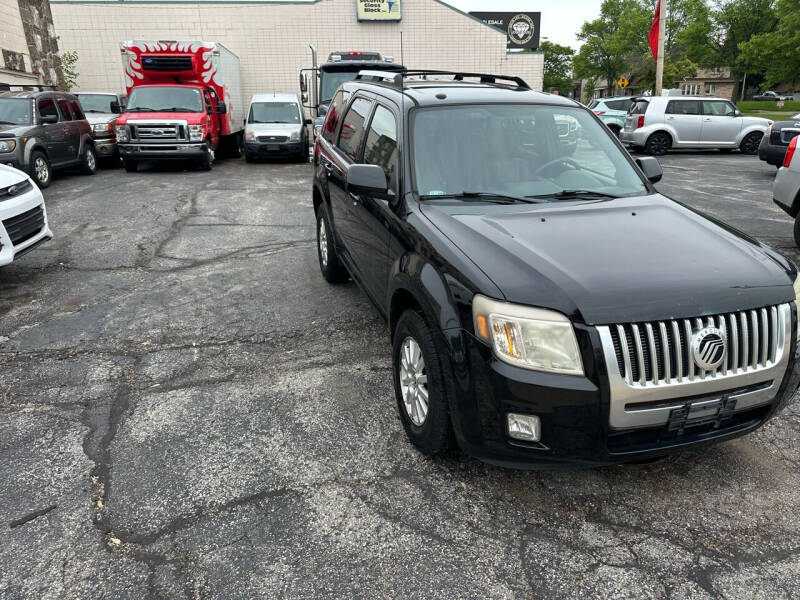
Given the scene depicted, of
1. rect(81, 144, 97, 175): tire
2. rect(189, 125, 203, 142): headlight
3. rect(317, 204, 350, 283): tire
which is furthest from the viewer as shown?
rect(189, 125, 203, 142): headlight

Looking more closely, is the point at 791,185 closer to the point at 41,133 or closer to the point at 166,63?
the point at 41,133

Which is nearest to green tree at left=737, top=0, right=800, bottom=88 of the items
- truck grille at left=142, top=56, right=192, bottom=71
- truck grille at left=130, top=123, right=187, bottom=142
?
truck grille at left=142, top=56, right=192, bottom=71

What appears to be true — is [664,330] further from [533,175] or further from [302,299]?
[302,299]

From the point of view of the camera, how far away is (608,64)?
61.7m

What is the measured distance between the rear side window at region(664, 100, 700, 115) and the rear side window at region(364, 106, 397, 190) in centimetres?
1750

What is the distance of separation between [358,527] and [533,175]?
2323 mm

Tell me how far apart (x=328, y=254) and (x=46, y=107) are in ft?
32.6

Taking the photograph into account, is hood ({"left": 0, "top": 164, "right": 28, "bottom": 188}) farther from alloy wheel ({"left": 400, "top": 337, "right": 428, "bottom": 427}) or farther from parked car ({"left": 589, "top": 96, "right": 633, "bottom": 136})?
parked car ({"left": 589, "top": 96, "right": 633, "bottom": 136})

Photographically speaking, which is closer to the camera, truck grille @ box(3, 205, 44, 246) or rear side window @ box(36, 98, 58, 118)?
truck grille @ box(3, 205, 44, 246)

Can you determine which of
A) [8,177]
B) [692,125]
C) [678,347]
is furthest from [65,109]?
[692,125]

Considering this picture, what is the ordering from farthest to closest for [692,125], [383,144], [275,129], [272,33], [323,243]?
1. [272,33]
2. [692,125]
3. [275,129]
4. [323,243]
5. [383,144]

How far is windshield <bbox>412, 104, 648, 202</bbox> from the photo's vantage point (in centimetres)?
368

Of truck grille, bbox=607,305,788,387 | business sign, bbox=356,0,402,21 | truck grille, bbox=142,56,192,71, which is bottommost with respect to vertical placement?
truck grille, bbox=607,305,788,387

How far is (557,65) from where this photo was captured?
7688cm
